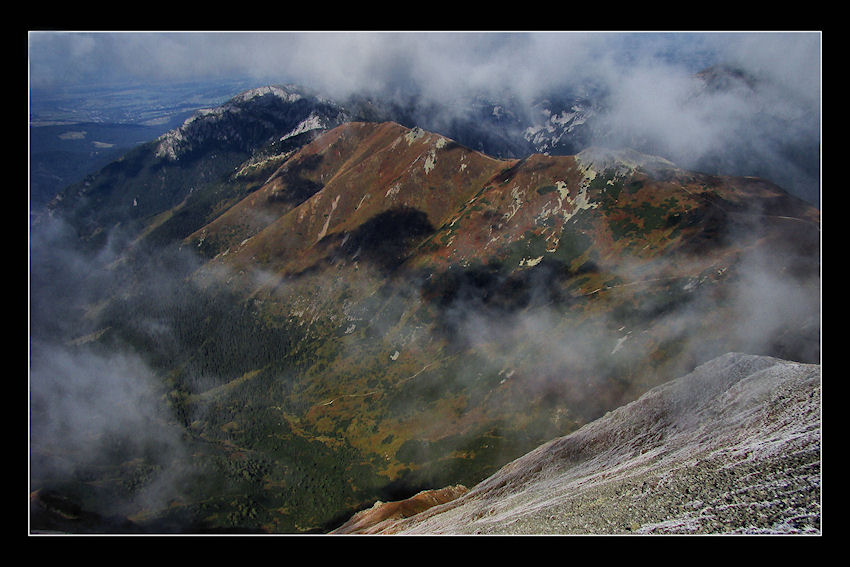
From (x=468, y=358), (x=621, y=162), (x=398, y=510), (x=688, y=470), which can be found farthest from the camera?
(x=621, y=162)

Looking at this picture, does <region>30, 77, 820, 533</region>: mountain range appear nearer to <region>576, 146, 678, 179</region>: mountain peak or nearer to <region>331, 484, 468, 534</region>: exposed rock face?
<region>576, 146, 678, 179</region>: mountain peak

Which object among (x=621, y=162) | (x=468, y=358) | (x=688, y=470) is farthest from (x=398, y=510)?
(x=621, y=162)

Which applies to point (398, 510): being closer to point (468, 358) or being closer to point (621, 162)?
point (468, 358)

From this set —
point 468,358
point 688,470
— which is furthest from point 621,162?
point 688,470

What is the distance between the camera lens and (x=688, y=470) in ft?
118

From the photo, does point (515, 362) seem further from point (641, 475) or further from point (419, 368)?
point (641, 475)

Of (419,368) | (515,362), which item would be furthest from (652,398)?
(419,368)

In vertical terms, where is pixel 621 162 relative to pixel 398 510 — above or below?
above

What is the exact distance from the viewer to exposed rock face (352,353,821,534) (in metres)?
29.8

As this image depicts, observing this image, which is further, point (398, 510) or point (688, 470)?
point (398, 510)

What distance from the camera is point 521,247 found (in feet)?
536

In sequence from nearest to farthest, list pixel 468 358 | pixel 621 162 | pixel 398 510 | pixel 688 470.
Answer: pixel 688 470
pixel 398 510
pixel 468 358
pixel 621 162

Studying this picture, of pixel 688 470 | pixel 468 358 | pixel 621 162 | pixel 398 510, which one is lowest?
pixel 398 510
